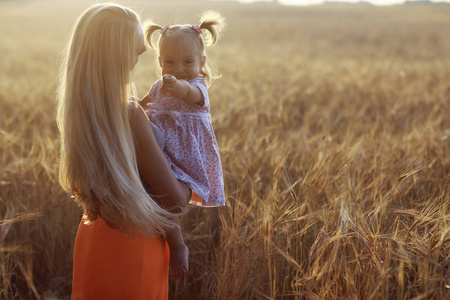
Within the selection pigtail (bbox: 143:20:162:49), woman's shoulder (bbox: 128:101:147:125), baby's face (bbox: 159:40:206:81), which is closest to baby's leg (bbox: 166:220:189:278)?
woman's shoulder (bbox: 128:101:147:125)

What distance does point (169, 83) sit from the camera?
1.29 metres

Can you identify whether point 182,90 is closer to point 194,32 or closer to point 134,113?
point 134,113

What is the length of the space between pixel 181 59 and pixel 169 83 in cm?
20

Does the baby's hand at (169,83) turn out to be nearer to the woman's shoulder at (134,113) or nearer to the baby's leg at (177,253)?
the woman's shoulder at (134,113)

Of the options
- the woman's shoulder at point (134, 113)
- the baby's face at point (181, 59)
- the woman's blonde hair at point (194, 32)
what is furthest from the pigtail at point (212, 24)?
the woman's shoulder at point (134, 113)

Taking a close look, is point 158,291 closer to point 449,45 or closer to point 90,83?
point 90,83

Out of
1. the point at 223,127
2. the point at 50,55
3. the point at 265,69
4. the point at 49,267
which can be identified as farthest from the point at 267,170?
the point at 50,55

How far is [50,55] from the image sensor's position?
8.65 meters

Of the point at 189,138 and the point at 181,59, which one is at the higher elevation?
the point at 181,59

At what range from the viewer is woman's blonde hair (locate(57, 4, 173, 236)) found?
129 centimetres

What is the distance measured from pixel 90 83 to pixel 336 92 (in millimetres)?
4060

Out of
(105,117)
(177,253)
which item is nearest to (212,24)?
(105,117)

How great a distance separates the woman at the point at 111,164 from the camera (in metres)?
1.30

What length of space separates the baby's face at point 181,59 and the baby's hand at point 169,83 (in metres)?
0.16
